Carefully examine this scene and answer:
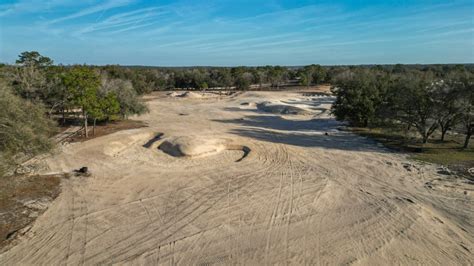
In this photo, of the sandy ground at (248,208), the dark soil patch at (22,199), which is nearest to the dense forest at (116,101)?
the dark soil patch at (22,199)

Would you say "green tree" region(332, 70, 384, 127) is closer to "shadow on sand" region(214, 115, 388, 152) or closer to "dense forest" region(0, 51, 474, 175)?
"dense forest" region(0, 51, 474, 175)

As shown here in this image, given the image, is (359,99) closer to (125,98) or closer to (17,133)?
(125,98)

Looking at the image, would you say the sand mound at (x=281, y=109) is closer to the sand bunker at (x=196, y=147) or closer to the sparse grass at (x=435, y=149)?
the sparse grass at (x=435, y=149)

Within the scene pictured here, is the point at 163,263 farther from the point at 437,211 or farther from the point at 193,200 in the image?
the point at 437,211

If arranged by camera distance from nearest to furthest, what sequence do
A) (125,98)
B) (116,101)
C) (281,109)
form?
(116,101) < (125,98) < (281,109)

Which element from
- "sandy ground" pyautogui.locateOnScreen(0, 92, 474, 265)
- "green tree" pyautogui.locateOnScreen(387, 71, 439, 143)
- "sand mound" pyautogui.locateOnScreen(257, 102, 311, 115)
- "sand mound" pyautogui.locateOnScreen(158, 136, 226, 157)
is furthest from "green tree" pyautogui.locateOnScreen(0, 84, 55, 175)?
"sand mound" pyautogui.locateOnScreen(257, 102, 311, 115)

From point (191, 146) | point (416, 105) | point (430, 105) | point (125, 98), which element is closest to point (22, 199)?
point (191, 146)

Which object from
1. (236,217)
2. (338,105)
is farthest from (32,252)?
(338,105)
